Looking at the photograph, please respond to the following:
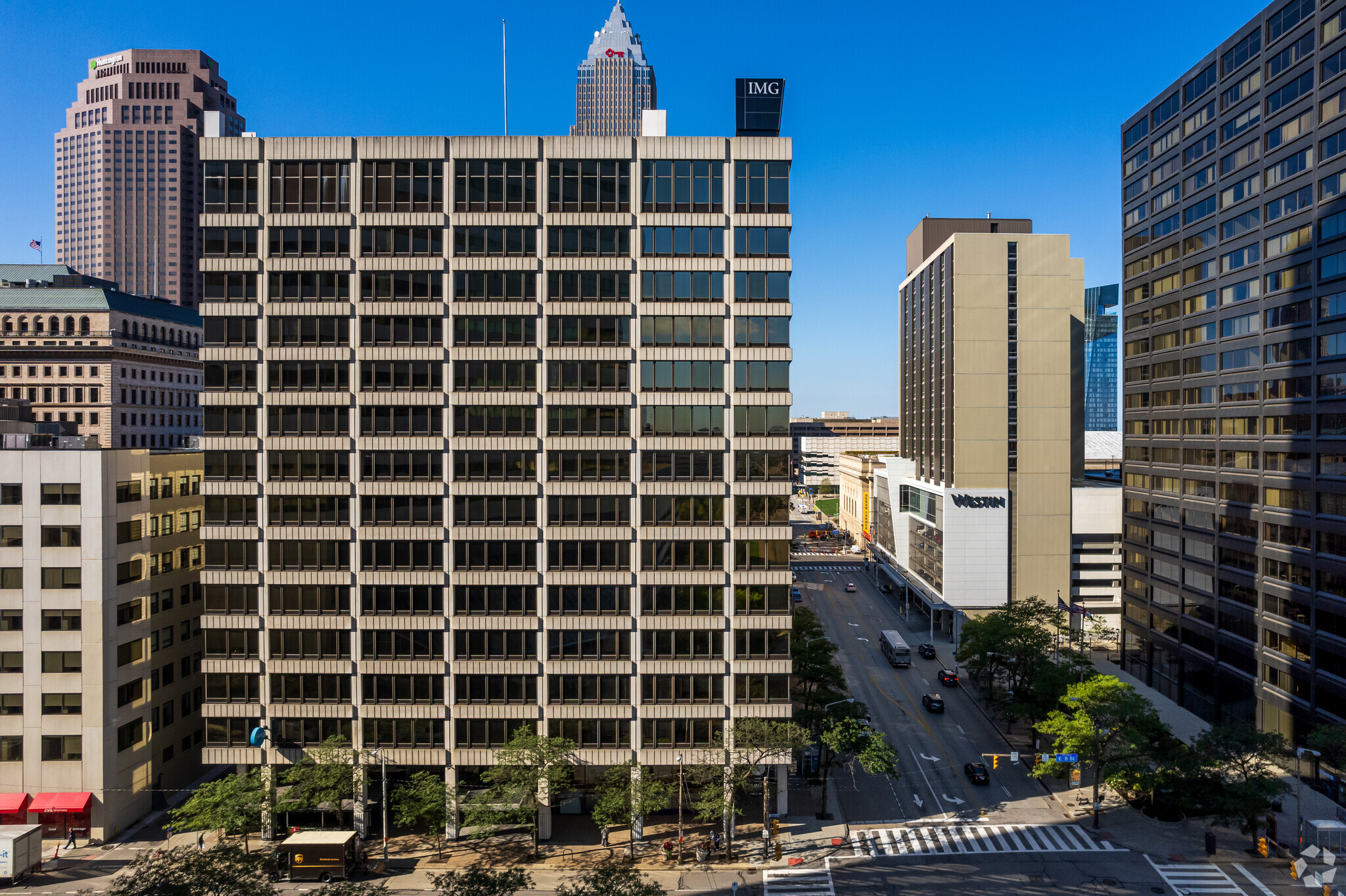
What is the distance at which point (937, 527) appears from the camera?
105 meters

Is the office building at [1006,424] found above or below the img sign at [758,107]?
below

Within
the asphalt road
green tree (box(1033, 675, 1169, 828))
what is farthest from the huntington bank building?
green tree (box(1033, 675, 1169, 828))

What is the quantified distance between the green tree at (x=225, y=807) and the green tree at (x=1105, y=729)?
52014 millimetres

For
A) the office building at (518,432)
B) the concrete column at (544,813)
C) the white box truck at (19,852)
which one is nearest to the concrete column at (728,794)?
the office building at (518,432)

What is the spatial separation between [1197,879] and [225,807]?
5952 centimetres

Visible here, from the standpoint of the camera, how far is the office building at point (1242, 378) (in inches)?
2286

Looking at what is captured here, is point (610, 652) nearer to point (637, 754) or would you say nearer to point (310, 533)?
point (637, 754)

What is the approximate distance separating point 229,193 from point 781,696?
50616 millimetres

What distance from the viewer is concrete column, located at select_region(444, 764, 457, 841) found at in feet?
161

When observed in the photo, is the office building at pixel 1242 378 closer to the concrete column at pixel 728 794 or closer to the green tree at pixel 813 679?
the green tree at pixel 813 679

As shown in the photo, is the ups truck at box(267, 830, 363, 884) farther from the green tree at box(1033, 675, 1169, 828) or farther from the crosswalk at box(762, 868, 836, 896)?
the green tree at box(1033, 675, 1169, 828)

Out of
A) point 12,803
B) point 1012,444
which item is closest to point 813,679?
point 1012,444

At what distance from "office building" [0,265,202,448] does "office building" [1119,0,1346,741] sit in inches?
5045

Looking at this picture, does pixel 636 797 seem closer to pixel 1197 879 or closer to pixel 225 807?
pixel 225 807
